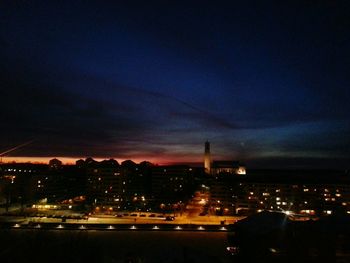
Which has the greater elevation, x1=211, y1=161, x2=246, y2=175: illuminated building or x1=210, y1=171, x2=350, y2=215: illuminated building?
x1=211, y1=161, x2=246, y2=175: illuminated building

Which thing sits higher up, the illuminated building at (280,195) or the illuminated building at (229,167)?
the illuminated building at (229,167)

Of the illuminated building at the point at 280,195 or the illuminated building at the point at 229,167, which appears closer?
the illuminated building at the point at 280,195

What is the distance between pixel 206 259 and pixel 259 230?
1410 mm

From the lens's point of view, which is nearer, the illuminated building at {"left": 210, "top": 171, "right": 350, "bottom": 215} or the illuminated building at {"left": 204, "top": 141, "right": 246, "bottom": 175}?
the illuminated building at {"left": 210, "top": 171, "right": 350, "bottom": 215}

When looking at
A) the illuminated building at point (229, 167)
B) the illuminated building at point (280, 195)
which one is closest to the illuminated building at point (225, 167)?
the illuminated building at point (229, 167)

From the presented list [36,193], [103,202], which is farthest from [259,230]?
[36,193]

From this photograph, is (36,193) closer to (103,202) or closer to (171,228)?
(103,202)

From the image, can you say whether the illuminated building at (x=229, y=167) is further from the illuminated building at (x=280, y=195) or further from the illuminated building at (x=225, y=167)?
the illuminated building at (x=280, y=195)

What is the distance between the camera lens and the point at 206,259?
780cm

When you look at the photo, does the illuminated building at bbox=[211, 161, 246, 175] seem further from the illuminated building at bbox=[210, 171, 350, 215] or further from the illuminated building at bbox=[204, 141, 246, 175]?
the illuminated building at bbox=[210, 171, 350, 215]

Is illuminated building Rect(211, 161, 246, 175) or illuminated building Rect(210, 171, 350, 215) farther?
illuminated building Rect(211, 161, 246, 175)

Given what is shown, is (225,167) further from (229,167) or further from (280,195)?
(280,195)

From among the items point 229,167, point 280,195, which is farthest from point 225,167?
point 280,195

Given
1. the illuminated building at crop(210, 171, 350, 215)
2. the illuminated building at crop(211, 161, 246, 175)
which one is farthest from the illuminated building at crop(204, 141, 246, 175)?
the illuminated building at crop(210, 171, 350, 215)
